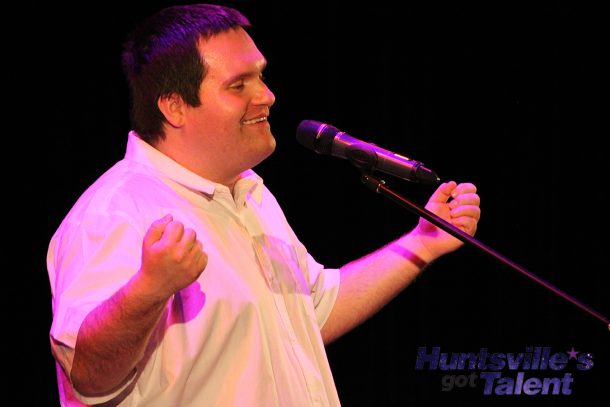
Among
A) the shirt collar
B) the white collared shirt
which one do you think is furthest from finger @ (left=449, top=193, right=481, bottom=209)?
the shirt collar

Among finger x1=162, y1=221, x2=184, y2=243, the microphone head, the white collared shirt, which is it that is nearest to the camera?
finger x1=162, y1=221, x2=184, y2=243

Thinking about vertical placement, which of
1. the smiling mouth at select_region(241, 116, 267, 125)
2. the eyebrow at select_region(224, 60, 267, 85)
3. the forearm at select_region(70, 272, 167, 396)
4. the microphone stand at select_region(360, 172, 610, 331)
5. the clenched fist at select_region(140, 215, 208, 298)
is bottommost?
the forearm at select_region(70, 272, 167, 396)

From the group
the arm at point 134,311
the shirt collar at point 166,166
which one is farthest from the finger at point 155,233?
the shirt collar at point 166,166

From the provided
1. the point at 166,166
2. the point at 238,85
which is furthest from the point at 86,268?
the point at 238,85

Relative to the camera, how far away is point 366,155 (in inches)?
78.2

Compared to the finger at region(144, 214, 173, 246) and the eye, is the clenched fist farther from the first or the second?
the eye

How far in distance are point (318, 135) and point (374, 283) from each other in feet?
2.29

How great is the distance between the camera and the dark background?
11.7ft

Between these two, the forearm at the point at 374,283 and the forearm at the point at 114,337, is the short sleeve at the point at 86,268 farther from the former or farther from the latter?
the forearm at the point at 374,283

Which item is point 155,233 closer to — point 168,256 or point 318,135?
point 168,256

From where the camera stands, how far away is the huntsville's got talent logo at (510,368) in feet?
12.0

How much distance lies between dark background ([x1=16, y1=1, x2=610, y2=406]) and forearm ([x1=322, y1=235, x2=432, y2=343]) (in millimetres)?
999

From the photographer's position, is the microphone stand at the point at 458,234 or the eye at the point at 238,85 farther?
the eye at the point at 238,85

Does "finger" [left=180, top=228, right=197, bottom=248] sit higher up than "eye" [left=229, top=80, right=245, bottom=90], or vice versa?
"eye" [left=229, top=80, right=245, bottom=90]
